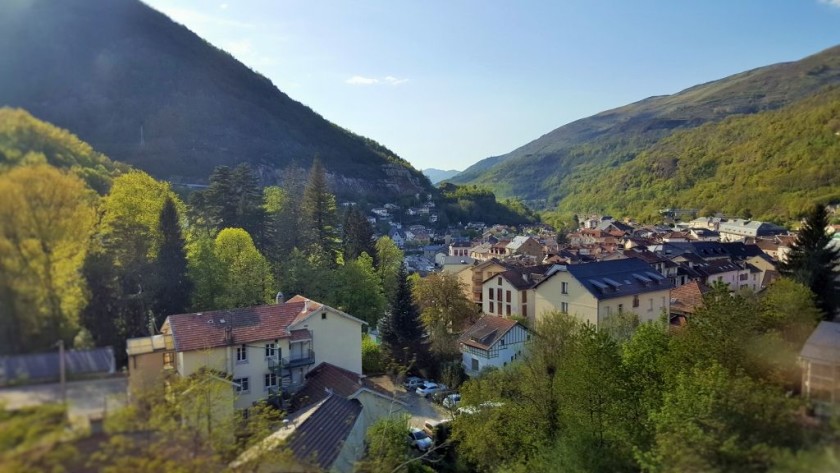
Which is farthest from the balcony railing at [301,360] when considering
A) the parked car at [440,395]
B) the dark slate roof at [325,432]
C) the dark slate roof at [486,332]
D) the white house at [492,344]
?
the dark slate roof at [486,332]

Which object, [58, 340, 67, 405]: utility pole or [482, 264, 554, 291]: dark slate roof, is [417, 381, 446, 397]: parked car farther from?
[58, 340, 67, 405]: utility pole

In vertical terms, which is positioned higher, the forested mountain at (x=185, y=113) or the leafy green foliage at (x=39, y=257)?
the forested mountain at (x=185, y=113)

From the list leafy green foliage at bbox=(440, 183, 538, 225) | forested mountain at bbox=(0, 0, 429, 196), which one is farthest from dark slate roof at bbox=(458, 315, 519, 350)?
leafy green foliage at bbox=(440, 183, 538, 225)

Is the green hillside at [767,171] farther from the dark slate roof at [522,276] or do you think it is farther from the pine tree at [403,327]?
the pine tree at [403,327]

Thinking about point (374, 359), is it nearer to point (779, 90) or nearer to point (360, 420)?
point (360, 420)

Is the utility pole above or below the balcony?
above

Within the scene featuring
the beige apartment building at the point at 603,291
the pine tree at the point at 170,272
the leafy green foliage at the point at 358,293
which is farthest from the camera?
the leafy green foliage at the point at 358,293

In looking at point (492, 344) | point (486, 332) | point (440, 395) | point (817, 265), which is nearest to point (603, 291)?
point (486, 332)
